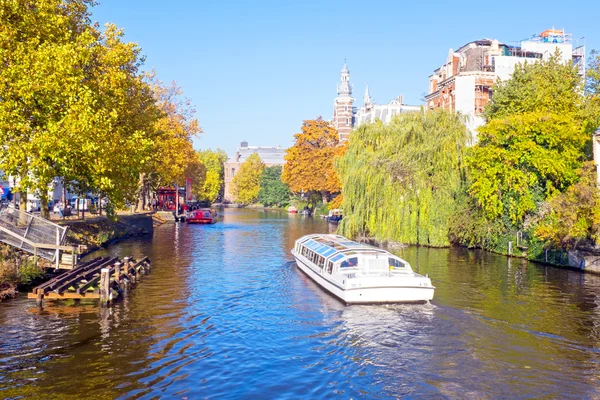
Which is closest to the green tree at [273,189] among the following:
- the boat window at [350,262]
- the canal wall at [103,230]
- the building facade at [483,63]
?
the building facade at [483,63]

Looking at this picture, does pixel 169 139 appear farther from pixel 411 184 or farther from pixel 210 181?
pixel 210 181

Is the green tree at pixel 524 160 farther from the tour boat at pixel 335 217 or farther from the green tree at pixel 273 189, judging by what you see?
the green tree at pixel 273 189

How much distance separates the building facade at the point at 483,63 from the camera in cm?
6006

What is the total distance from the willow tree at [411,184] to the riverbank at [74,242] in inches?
696

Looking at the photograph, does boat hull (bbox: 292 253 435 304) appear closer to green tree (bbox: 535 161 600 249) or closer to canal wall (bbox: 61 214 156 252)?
→ green tree (bbox: 535 161 600 249)

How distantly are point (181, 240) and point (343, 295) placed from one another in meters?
27.6

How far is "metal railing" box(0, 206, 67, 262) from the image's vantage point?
24.3 m

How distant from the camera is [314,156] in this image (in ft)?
289

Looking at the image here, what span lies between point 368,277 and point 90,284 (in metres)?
11.2

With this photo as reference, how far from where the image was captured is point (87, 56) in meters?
27.4

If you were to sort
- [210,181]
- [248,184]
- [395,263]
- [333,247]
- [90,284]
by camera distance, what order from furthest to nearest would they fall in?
1. [248,184]
2. [210,181]
3. [333,247]
4. [395,263]
5. [90,284]

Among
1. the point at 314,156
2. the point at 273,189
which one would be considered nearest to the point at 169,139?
the point at 314,156

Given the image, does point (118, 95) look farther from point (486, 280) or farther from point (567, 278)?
point (567, 278)

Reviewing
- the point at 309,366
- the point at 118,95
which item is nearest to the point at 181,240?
the point at 118,95
